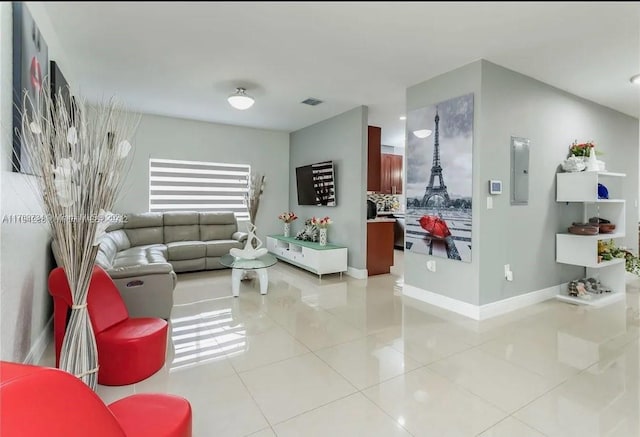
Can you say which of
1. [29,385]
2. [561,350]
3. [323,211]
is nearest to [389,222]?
[323,211]

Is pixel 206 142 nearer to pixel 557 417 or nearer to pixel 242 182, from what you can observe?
pixel 242 182

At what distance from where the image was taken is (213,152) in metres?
5.72

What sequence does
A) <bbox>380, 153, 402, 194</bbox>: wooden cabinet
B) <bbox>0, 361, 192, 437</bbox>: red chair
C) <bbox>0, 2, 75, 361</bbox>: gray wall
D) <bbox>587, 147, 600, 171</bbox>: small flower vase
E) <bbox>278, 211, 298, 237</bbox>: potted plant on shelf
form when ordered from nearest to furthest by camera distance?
<bbox>0, 361, 192, 437</bbox>: red chair
<bbox>0, 2, 75, 361</bbox>: gray wall
<bbox>587, 147, 600, 171</bbox>: small flower vase
<bbox>278, 211, 298, 237</bbox>: potted plant on shelf
<bbox>380, 153, 402, 194</bbox>: wooden cabinet

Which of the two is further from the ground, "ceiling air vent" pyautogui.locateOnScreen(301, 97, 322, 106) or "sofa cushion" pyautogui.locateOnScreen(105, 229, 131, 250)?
"ceiling air vent" pyautogui.locateOnScreen(301, 97, 322, 106)

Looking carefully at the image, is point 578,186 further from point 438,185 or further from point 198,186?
point 198,186

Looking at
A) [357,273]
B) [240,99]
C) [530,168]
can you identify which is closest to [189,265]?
[357,273]

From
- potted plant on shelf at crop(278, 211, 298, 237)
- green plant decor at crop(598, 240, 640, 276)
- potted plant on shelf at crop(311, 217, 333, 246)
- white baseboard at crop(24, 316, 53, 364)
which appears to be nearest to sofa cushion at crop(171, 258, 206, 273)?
potted plant on shelf at crop(278, 211, 298, 237)

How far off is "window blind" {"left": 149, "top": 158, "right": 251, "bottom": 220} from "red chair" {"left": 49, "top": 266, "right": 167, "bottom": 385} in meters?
3.54

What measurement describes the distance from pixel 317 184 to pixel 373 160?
41.9 inches

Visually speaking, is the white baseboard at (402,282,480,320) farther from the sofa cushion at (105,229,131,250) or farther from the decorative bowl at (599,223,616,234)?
the sofa cushion at (105,229,131,250)

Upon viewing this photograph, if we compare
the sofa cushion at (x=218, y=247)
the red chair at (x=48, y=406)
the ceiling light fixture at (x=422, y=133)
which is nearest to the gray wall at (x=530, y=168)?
the ceiling light fixture at (x=422, y=133)

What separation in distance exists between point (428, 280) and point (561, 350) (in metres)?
1.31

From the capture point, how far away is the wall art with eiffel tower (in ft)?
10.2

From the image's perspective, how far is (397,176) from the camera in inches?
308
